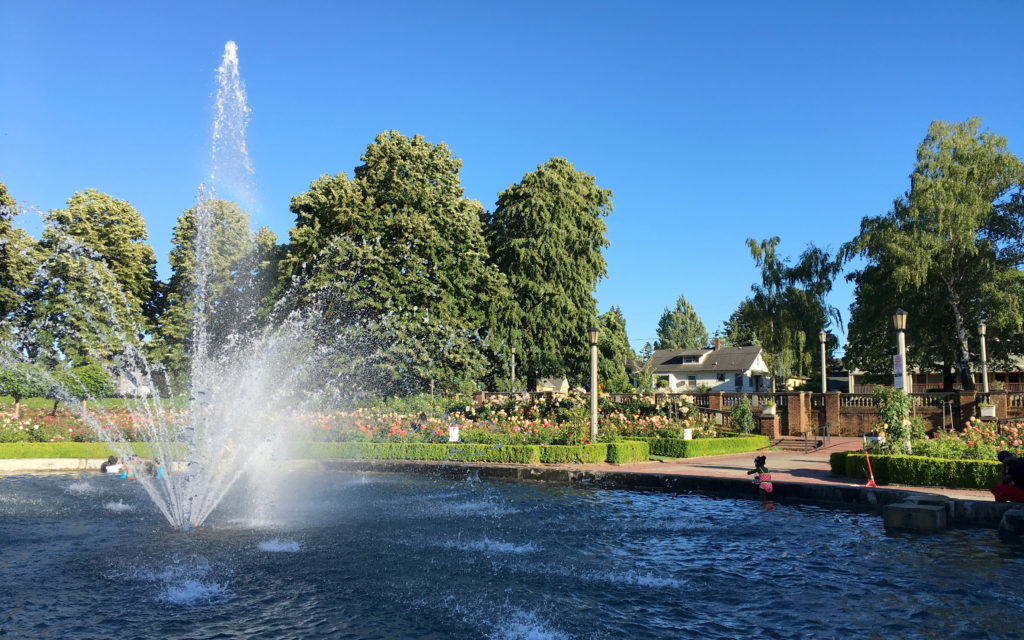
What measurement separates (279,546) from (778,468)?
1503cm

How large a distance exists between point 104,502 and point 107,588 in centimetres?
737

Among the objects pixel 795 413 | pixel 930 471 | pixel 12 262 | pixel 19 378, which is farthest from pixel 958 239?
pixel 12 262

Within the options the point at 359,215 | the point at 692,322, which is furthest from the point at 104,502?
the point at 692,322

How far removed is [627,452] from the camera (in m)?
21.1

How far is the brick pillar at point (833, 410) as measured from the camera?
34156 mm

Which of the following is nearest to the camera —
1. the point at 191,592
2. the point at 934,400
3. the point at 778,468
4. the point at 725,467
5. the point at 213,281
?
the point at 191,592

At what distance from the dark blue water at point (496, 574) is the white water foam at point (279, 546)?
0.06 metres

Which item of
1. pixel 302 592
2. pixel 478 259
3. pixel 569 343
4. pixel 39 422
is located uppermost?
pixel 478 259

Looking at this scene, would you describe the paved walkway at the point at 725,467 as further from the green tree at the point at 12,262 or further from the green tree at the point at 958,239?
the green tree at the point at 12,262

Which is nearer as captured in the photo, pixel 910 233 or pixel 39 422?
pixel 39 422

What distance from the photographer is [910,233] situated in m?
38.8

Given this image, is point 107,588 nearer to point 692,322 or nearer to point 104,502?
point 104,502

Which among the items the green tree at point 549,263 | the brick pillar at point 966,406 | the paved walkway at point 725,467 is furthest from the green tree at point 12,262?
the brick pillar at point 966,406

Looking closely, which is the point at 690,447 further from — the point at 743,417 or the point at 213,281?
the point at 213,281
